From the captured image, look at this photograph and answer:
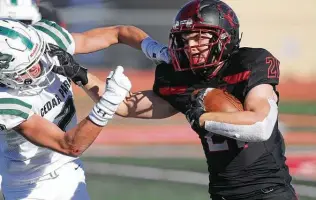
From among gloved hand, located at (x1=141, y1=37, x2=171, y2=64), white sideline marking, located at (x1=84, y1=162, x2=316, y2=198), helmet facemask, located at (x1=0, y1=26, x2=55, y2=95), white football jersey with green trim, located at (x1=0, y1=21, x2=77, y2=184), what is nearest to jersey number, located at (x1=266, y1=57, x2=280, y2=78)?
gloved hand, located at (x1=141, y1=37, x2=171, y2=64)

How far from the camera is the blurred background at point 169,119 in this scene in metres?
7.87

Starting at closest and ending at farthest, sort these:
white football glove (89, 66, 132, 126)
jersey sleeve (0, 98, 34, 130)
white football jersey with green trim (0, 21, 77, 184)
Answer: white football glove (89, 66, 132, 126) < jersey sleeve (0, 98, 34, 130) < white football jersey with green trim (0, 21, 77, 184)

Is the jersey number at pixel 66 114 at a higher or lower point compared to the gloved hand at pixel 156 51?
lower

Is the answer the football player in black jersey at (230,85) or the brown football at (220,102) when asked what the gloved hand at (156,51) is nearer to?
the football player in black jersey at (230,85)

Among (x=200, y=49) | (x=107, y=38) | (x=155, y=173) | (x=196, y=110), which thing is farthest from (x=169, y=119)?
(x=196, y=110)

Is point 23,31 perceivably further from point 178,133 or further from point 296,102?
point 296,102

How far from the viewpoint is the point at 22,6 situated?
6.23 m

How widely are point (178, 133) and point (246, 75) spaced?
7.03 meters

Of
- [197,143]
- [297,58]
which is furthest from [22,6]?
[297,58]

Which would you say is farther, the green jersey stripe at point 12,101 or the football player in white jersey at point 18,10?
the football player in white jersey at point 18,10

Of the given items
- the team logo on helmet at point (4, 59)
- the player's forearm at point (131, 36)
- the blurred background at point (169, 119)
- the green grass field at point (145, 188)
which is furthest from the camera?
the blurred background at point (169, 119)

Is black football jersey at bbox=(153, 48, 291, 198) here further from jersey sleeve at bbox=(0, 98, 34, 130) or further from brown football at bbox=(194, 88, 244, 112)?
jersey sleeve at bbox=(0, 98, 34, 130)

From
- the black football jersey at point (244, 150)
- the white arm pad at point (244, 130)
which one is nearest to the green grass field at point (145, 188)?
the black football jersey at point (244, 150)

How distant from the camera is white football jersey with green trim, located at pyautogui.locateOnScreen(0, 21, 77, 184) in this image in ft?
15.6
